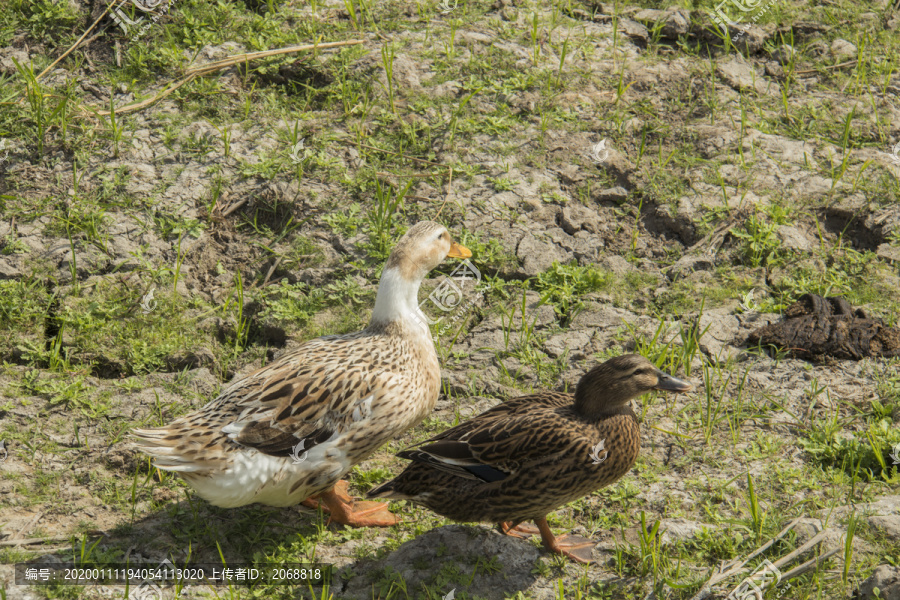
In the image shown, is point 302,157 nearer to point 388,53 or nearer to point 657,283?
point 388,53

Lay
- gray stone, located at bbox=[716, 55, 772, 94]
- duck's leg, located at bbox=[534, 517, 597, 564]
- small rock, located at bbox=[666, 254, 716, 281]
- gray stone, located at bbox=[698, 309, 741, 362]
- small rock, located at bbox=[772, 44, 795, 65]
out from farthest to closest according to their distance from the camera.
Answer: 1. small rock, located at bbox=[772, 44, 795, 65]
2. gray stone, located at bbox=[716, 55, 772, 94]
3. small rock, located at bbox=[666, 254, 716, 281]
4. gray stone, located at bbox=[698, 309, 741, 362]
5. duck's leg, located at bbox=[534, 517, 597, 564]

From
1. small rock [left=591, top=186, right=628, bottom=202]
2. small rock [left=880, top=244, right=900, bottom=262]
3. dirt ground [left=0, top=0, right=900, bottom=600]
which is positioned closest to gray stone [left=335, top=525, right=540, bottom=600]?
dirt ground [left=0, top=0, right=900, bottom=600]

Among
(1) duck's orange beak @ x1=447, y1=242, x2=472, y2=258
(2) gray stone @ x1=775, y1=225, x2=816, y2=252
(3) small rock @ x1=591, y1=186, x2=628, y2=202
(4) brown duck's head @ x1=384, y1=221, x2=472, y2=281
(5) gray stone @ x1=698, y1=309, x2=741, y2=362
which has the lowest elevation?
(5) gray stone @ x1=698, y1=309, x2=741, y2=362

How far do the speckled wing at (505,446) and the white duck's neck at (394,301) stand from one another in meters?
0.79

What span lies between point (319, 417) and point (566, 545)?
1.29m

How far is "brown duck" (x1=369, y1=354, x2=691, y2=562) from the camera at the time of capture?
368 centimetres

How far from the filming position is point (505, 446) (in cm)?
375

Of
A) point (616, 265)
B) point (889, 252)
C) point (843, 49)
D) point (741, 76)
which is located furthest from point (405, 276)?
point (843, 49)

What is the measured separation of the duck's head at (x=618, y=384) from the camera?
376 centimetres

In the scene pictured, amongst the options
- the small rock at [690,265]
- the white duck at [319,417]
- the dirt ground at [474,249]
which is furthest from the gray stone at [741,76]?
the white duck at [319,417]

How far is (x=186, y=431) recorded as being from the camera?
3.77 meters

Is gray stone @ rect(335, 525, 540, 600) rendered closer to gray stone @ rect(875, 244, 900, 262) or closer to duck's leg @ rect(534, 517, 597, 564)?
duck's leg @ rect(534, 517, 597, 564)

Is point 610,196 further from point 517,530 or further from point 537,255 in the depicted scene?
point 517,530

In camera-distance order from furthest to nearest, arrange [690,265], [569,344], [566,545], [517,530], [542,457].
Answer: [690,265], [569,344], [517,530], [566,545], [542,457]
